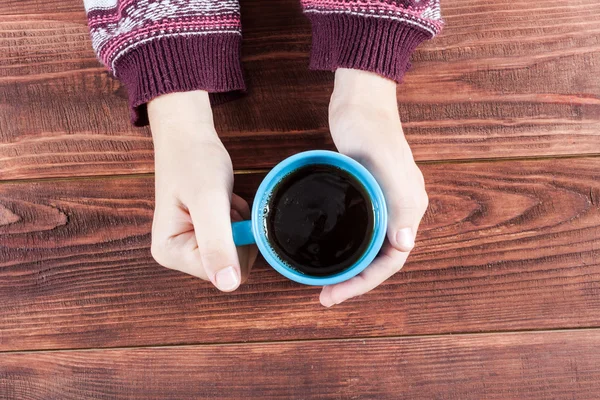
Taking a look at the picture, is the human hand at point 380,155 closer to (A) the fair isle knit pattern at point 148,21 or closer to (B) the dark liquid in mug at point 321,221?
(B) the dark liquid in mug at point 321,221

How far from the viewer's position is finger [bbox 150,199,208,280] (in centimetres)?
56

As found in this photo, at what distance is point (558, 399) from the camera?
678 mm

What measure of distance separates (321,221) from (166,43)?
10.9 inches

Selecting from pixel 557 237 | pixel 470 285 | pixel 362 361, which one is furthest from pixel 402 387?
pixel 557 237

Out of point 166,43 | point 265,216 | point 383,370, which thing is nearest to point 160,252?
point 265,216

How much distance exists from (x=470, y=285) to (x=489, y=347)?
0.09 meters

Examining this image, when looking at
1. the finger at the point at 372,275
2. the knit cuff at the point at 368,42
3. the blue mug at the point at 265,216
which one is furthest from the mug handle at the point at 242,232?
the knit cuff at the point at 368,42

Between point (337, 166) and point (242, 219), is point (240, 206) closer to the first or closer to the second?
point (242, 219)

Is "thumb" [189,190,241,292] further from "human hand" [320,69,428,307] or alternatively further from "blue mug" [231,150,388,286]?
"human hand" [320,69,428,307]

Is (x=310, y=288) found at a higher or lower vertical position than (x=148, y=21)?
lower

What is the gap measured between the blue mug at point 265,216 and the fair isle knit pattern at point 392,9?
7.1 inches

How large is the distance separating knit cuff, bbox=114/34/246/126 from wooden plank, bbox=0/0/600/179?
3.2 inches

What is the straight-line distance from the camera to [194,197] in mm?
538

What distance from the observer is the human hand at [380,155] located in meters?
0.55
